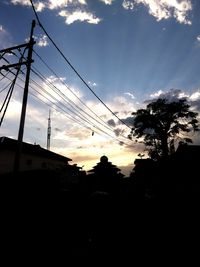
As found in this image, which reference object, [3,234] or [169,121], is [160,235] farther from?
[169,121]

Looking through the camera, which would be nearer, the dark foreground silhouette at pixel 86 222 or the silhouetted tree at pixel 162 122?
the dark foreground silhouette at pixel 86 222

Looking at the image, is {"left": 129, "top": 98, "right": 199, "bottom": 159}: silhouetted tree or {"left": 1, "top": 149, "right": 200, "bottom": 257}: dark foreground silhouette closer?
{"left": 1, "top": 149, "right": 200, "bottom": 257}: dark foreground silhouette

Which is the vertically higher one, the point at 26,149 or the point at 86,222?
the point at 26,149

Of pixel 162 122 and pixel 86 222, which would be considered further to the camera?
pixel 162 122

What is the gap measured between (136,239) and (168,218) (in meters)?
3.54

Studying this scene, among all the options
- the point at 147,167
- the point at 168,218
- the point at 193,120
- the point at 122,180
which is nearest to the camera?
the point at 168,218

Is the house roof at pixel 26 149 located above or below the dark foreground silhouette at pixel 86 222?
above

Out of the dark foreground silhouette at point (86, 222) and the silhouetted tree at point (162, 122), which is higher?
the silhouetted tree at point (162, 122)

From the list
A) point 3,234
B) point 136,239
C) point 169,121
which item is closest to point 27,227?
point 3,234

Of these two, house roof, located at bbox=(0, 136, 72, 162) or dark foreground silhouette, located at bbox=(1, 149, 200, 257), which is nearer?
dark foreground silhouette, located at bbox=(1, 149, 200, 257)

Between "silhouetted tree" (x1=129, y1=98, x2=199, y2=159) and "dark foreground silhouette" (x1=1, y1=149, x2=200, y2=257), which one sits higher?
"silhouetted tree" (x1=129, y1=98, x2=199, y2=159)

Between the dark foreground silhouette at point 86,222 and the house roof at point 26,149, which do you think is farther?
the house roof at point 26,149

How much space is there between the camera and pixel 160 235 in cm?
1104

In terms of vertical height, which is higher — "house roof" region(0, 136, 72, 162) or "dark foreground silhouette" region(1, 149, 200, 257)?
"house roof" region(0, 136, 72, 162)
